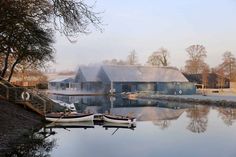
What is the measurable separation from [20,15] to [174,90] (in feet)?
176

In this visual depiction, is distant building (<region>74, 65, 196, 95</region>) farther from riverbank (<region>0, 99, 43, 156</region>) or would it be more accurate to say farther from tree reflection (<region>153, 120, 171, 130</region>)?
riverbank (<region>0, 99, 43, 156</region>)

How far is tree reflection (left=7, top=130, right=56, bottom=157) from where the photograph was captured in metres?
13.9

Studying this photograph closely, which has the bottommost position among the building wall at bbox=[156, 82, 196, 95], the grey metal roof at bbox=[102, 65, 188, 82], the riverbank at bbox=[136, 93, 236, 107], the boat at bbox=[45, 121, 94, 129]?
the boat at bbox=[45, 121, 94, 129]

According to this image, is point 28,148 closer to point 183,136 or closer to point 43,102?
point 183,136

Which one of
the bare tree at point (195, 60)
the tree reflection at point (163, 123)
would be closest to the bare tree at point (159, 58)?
the bare tree at point (195, 60)

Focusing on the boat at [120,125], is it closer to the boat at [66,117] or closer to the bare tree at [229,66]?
the boat at [66,117]

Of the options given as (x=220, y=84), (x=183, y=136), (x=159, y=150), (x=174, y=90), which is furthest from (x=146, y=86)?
(x=159, y=150)

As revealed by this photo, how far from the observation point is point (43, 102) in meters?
26.2

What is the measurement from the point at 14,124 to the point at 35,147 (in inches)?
141

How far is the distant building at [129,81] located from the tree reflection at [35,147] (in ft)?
144

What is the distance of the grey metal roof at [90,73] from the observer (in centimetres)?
6514

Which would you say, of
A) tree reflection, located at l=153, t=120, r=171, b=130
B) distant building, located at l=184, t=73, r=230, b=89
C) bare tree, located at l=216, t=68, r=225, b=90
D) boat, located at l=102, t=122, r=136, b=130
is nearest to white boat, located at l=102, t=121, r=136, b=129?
boat, located at l=102, t=122, r=136, b=130

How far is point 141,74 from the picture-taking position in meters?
67.1

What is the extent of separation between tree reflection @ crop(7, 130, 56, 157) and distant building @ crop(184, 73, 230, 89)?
64497 millimetres
